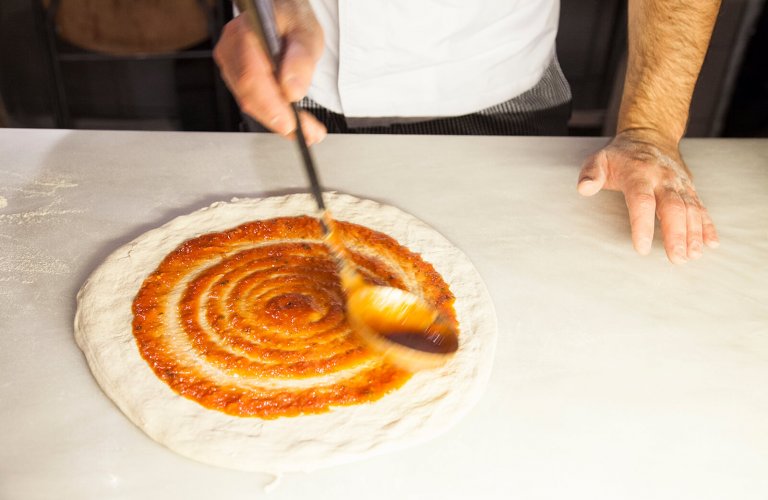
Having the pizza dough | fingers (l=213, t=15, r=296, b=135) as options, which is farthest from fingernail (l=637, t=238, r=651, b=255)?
fingers (l=213, t=15, r=296, b=135)

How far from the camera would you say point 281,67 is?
45.9 inches

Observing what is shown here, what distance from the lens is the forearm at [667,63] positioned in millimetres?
1495

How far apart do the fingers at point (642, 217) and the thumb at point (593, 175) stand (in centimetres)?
7

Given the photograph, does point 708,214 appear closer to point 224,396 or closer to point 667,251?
point 667,251

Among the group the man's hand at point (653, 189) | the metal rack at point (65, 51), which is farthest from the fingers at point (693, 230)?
the metal rack at point (65, 51)

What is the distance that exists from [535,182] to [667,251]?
35cm

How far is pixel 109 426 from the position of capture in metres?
0.93

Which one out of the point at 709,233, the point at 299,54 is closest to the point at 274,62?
the point at 299,54

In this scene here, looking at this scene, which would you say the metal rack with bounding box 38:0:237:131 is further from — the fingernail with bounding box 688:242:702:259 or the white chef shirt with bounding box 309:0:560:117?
the fingernail with bounding box 688:242:702:259

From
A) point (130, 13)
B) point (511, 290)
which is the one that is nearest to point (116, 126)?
point (130, 13)

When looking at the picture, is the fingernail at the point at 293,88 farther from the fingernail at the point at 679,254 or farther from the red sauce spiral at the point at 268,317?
the fingernail at the point at 679,254

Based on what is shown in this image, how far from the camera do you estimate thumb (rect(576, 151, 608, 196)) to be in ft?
4.33

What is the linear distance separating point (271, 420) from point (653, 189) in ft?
2.94

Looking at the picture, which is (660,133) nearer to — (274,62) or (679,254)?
(679,254)
